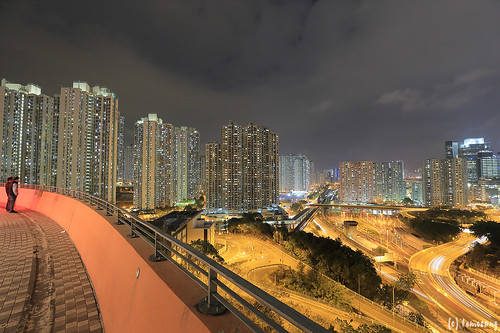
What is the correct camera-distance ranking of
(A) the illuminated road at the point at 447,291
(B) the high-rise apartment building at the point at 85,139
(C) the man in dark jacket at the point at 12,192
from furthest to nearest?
(B) the high-rise apartment building at the point at 85,139, (A) the illuminated road at the point at 447,291, (C) the man in dark jacket at the point at 12,192

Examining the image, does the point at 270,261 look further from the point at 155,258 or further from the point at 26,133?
the point at 26,133

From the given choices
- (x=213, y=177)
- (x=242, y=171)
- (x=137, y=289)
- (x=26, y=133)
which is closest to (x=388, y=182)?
(x=242, y=171)

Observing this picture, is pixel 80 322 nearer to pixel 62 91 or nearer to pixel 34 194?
pixel 34 194

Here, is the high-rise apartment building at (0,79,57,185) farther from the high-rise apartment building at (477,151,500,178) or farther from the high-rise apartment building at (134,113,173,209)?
the high-rise apartment building at (477,151,500,178)

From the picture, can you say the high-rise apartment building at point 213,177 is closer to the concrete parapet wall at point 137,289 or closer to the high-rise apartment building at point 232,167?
the high-rise apartment building at point 232,167

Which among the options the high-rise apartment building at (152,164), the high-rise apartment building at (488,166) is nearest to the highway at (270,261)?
the high-rise apartment building at (152,164)

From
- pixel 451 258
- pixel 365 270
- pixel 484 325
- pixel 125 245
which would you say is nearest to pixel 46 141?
pixel 125 245
